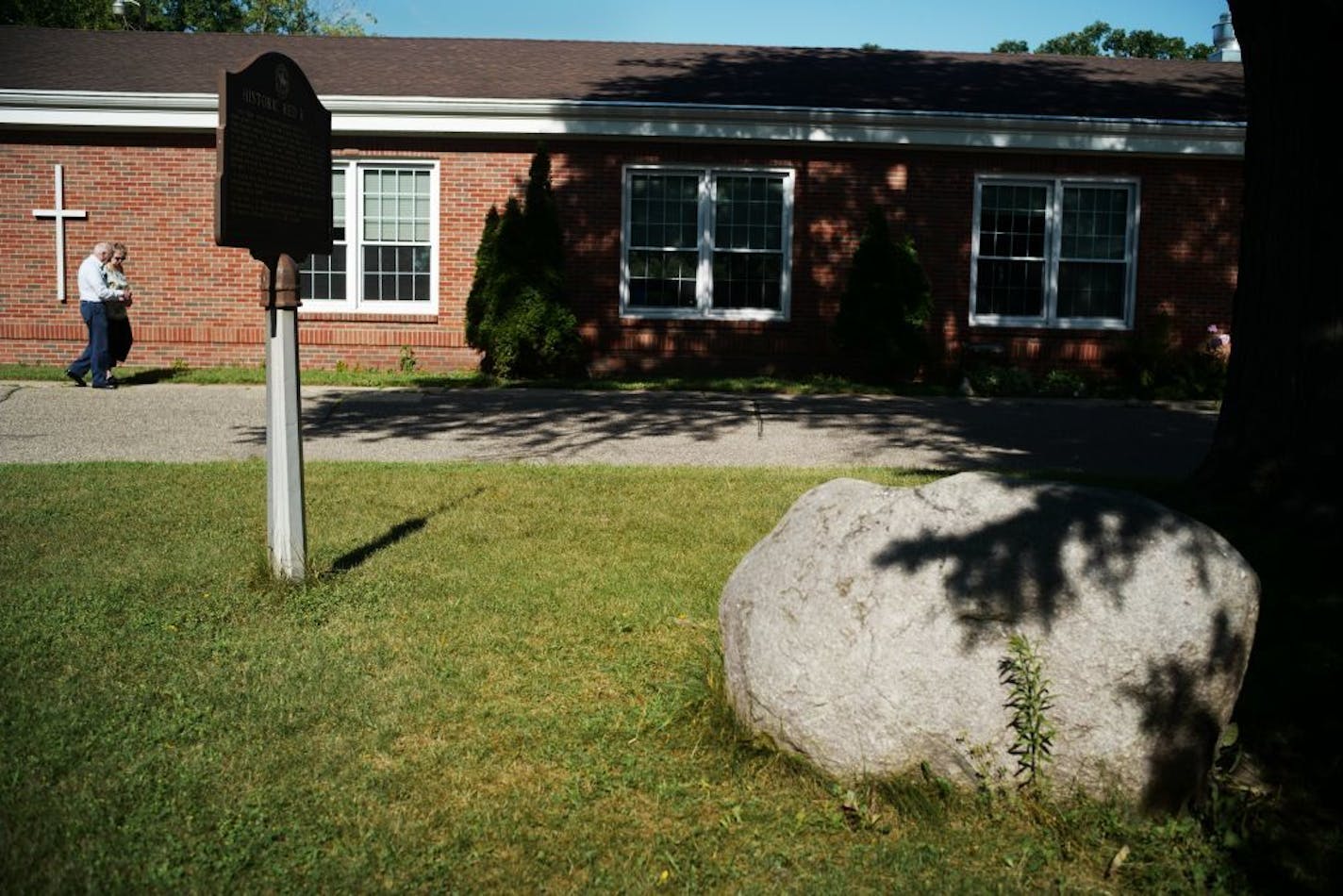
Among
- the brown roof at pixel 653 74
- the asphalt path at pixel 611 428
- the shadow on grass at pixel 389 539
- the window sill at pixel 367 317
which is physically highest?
the brown roof at pixel 653 74

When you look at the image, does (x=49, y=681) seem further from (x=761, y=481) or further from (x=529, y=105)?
(x=529, y=105)

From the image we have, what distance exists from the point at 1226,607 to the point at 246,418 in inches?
412

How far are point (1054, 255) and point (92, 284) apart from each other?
12.4 meters

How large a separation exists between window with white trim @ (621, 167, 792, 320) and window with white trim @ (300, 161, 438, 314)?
2759 mm

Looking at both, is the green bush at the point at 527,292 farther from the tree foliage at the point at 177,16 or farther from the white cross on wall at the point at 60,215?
the tree foliage at the point at 177,16

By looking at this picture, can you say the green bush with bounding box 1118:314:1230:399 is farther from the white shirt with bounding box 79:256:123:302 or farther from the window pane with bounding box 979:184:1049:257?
the white shirt with bounding box 79:256:123:302

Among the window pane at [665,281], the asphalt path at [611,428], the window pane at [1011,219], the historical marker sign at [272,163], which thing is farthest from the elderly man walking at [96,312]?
the window pane at [1011,219]

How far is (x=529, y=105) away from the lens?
16.7m

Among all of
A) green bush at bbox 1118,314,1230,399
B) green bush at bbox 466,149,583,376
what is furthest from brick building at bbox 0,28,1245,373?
green bush at bbox 466,149,583,376

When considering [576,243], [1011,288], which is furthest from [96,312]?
[1011,288]

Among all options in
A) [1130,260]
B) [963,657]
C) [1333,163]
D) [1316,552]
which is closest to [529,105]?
[1130,260]

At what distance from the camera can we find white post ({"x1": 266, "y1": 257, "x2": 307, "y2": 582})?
6227 millimetres

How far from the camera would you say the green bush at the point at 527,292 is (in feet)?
53.2

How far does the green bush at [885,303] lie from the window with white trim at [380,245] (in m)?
5.78
